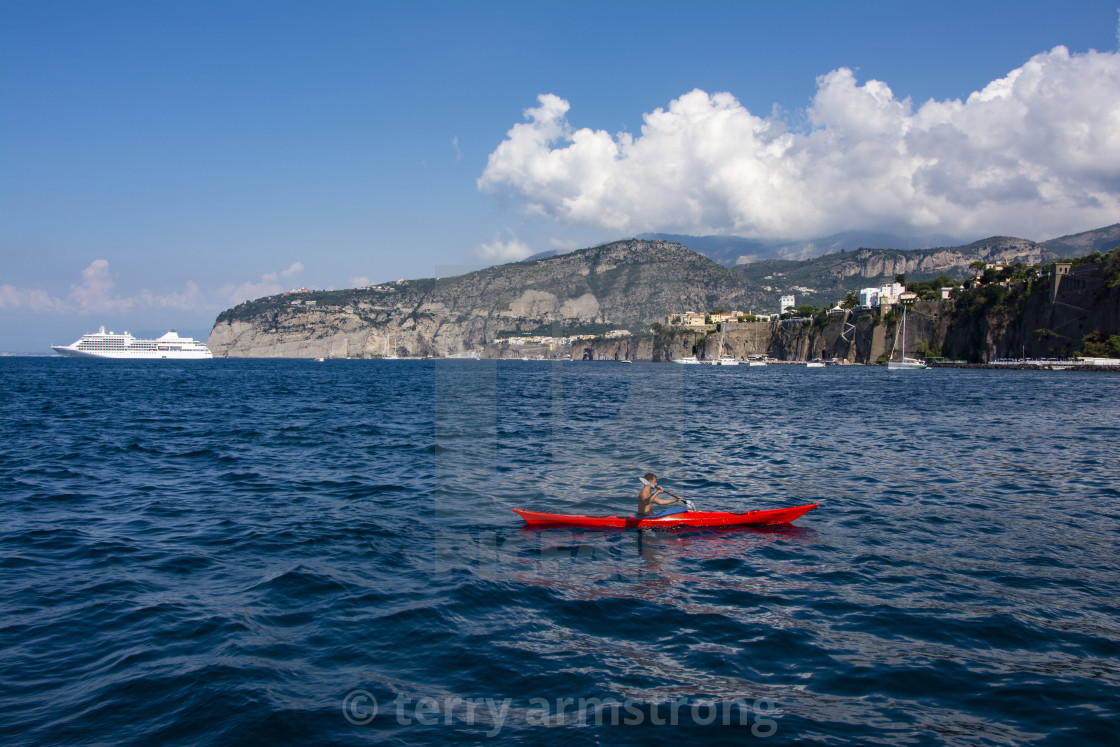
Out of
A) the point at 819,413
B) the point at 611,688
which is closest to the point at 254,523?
the point at 611,688

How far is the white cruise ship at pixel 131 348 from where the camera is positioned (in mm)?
173500

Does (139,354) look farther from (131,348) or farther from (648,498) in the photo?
(648,498)

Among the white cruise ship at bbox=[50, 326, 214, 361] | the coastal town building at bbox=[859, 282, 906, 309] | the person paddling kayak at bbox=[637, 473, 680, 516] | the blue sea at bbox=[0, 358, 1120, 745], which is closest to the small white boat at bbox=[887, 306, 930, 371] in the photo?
the coastal town building at bbox=[859, 282, 906, 309]

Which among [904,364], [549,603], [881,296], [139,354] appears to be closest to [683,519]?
[549,603]

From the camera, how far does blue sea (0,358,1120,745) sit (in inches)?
261

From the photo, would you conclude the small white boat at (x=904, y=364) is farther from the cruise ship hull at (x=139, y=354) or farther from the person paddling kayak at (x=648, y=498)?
the cruise ship hull at (x=139, y=354)

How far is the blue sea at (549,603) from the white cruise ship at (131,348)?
183 m

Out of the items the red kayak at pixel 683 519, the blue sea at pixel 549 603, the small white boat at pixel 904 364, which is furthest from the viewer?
the small white boat at pixel 904 364

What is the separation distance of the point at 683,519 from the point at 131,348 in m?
206

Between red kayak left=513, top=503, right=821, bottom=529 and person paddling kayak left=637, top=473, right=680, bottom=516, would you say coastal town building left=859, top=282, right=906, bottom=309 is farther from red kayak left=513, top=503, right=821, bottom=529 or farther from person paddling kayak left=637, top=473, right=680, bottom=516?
person paddling kayak left=637, top=473, right=680, bottom=516

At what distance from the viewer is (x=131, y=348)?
6983 inches

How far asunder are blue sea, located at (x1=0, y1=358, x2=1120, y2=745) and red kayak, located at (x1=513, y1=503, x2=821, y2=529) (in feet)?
1.00

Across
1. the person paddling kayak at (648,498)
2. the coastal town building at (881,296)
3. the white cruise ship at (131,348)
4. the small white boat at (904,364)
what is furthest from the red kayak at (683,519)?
the white cruise ship at (131,348)

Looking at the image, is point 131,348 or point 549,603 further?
point 131,348
